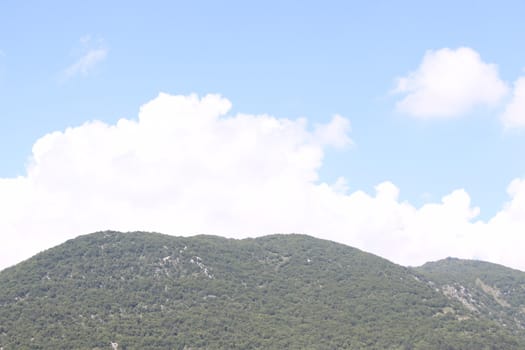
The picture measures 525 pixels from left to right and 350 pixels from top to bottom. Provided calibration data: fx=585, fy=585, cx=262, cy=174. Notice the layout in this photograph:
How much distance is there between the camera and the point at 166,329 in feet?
423

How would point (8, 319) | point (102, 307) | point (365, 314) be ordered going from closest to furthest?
1. point (8, 319)
2. point (102, 307)
3. point (365, 314)

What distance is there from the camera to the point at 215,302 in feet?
481

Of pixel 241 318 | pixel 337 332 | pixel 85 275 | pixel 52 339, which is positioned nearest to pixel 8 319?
pixel 52 339

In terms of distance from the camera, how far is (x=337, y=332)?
136 meters

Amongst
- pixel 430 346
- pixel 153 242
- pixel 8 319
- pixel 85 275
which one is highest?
pixel 153 242

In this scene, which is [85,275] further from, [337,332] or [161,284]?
[337,332]

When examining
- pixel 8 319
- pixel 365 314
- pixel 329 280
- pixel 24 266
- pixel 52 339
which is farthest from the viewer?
pixel 329 280

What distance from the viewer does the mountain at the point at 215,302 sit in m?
127

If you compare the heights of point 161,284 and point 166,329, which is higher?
point 161,284

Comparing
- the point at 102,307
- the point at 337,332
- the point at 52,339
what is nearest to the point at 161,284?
the point at 102,307

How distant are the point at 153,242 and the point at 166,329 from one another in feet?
158

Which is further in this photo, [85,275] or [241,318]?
[85,275]

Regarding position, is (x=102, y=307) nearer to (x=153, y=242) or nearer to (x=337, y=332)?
(x=153, y=242)

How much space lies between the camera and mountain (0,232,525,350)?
127m
